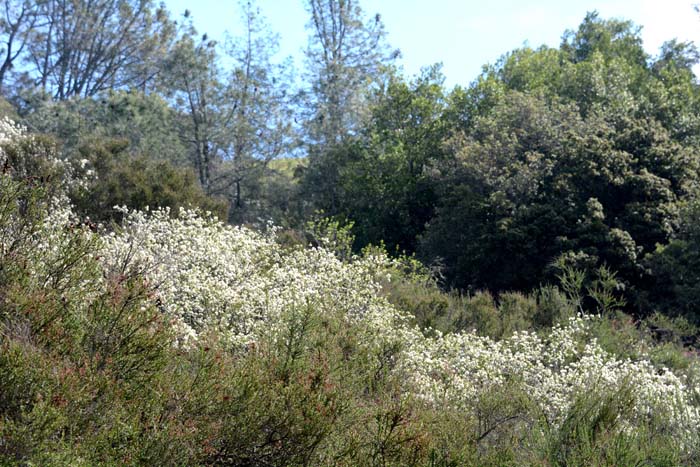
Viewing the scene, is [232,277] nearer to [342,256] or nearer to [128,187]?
[342,256]

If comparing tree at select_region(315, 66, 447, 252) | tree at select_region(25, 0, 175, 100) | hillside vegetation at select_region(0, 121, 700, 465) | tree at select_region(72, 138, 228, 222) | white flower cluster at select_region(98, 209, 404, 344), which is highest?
tree at select_region(25, 0, 175, 100)

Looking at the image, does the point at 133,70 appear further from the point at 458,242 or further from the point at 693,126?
the point at 693,126

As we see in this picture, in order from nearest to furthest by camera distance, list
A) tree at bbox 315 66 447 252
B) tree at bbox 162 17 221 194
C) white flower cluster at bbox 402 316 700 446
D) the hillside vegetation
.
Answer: the hillside vegetation
white flower cluster at bbox 402 316 700 446
tree at bbox 315 66 447 252
tree at bbox 162 17 221 194

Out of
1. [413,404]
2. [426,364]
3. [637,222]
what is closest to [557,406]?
[426,364]

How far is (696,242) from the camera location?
17344 millimetres

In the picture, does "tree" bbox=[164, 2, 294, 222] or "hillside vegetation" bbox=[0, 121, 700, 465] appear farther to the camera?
"tree" bbox=[164, 2, 294, 222]

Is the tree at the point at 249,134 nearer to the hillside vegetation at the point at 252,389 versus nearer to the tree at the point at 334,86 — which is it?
the tree at the point at 334,86

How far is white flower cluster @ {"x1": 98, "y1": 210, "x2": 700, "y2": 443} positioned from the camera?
346 inches

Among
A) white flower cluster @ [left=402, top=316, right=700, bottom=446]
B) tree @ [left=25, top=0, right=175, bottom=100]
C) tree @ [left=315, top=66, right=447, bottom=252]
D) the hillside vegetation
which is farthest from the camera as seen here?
tree @ [left=25, top=0, right=175, bottom=100]

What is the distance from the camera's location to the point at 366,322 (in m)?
10.6

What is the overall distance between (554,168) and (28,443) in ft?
60.4

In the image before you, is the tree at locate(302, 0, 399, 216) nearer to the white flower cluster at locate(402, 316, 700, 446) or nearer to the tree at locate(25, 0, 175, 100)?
the tree at locate(25, 0, 175, 100)

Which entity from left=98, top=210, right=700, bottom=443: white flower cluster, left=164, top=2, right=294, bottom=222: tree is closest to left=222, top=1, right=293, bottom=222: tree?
left=164, top=2, right=294, bottom=222: tree

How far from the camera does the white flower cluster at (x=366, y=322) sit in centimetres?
879
